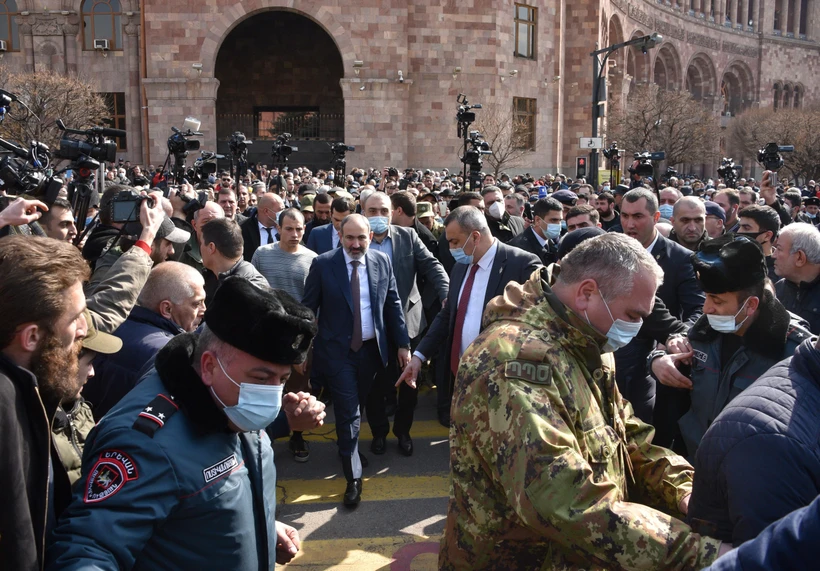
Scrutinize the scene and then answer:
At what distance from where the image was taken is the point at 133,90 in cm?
3144

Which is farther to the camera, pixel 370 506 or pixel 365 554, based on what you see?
pixel 370 506

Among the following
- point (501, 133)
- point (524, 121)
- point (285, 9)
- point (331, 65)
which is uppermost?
point (285, 9)

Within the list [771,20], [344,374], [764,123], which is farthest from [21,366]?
[771,20]

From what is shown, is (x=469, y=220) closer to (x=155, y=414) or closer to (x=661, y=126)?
(x=155, y=414)

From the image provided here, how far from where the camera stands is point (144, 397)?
235 cm

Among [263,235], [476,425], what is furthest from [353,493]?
[263,235]

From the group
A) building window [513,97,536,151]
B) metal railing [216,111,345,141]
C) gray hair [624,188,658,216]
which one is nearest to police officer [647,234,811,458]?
gray hair [624,188,658,216]

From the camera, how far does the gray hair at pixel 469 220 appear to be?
19.0 feet

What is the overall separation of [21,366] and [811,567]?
200cm

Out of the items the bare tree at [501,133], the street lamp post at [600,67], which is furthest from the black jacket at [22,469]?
the bare tree at [501,133]

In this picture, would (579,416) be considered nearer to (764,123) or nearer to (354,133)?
(354,133)

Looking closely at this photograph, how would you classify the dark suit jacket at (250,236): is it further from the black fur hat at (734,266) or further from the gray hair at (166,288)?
the black fur hat at (734,266)

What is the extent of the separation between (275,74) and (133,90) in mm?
7198

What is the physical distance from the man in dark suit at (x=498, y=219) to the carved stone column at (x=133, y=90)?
2471 cm
